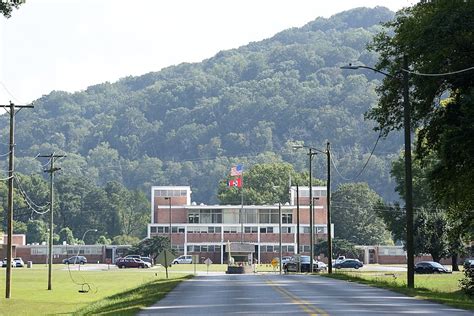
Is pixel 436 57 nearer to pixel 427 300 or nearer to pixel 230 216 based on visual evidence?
pixel 427 300

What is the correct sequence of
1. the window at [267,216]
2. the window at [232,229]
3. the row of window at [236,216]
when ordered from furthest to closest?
the window at [267,216] → the row of window at [236,216] → the window at [232,229]

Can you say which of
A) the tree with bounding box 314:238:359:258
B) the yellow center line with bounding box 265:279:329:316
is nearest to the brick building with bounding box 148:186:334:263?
the tree with bounding box 314:238:359:258

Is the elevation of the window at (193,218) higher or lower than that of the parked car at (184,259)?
higher

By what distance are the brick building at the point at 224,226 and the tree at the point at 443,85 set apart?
12457cm

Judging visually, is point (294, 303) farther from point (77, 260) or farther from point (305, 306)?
point (77, 260)

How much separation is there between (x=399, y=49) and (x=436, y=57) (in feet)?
18.7

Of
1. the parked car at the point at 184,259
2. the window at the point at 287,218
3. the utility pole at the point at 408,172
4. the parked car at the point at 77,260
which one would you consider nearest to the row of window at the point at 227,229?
the window at the point at 287,218

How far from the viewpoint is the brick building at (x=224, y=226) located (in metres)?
177

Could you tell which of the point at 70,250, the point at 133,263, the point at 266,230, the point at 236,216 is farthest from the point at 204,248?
the point at 133,263

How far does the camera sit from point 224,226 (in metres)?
180

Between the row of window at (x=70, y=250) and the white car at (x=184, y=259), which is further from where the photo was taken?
the row of window at (x=70, y=250)

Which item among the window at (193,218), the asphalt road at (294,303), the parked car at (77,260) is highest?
the window at (193,218)

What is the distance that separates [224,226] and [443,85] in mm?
134363

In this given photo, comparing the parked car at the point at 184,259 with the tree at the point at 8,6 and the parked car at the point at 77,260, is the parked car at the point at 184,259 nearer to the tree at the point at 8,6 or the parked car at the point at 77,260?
the parked car at the point at 77,260
